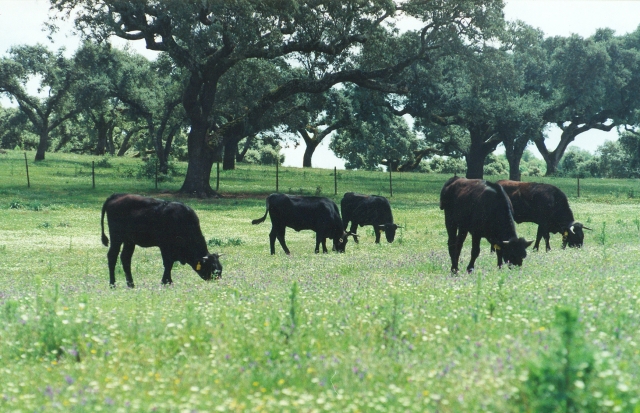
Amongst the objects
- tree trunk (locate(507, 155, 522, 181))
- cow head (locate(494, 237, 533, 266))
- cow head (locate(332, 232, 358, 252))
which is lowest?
cow head (locate(332, 232, 358, 252))

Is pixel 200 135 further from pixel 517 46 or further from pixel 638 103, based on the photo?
pixel 638 103

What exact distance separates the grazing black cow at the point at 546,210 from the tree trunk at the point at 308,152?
5345 centimetres

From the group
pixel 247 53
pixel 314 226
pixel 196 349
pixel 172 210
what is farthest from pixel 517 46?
pixel 196 349

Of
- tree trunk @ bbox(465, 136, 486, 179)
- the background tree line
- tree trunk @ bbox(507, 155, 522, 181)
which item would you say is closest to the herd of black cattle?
the background tree line

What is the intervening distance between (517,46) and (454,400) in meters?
38.8

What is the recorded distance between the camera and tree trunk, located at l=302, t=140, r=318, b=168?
240ft

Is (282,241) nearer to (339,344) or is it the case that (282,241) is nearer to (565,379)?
(339,344)

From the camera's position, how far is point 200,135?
1597 inches

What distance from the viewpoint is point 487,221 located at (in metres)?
13.6

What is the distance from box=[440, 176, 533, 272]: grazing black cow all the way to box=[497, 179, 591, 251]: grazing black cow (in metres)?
6.16

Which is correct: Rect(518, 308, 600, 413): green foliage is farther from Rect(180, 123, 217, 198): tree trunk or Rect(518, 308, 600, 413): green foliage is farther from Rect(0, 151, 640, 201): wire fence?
Rect(0, 151, 640, 201): wire fence

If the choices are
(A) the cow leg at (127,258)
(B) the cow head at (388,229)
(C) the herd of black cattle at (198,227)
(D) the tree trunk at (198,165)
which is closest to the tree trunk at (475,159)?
(D) the tree trunk at (198,165)

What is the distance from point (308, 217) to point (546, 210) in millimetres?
6830

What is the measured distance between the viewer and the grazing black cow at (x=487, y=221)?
13102 millimetres
